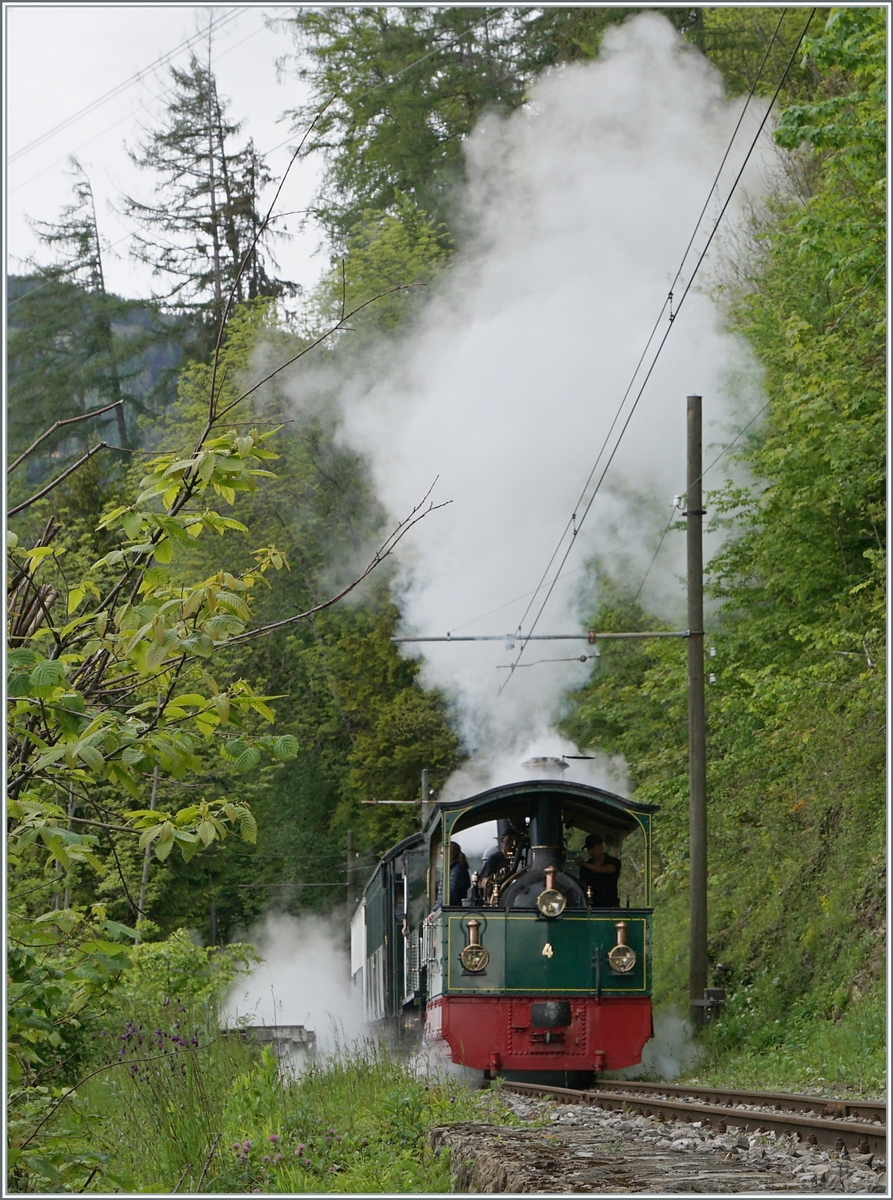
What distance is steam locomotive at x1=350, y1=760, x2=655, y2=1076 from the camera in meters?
11.4

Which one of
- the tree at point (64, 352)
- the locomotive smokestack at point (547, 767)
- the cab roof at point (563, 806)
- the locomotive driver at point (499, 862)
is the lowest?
the locomotive driver at point (499, 862)

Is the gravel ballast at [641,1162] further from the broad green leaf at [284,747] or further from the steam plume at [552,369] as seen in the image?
the steam plume at [552,369]

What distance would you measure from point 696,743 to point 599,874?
233 cm

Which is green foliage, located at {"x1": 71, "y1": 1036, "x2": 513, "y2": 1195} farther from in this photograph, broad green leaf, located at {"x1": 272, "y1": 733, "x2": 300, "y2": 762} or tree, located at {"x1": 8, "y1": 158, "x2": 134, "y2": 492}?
tree, located at {"x1": 8, "y1": 158, "x2": 134, "y2": 492}

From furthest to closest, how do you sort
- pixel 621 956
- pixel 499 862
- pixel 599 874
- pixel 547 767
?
pixel 547 767 → pixel 499 862 → pixel 599 874 → pixel 621 956

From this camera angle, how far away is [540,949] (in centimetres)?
1167

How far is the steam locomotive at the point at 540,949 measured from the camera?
1145cm

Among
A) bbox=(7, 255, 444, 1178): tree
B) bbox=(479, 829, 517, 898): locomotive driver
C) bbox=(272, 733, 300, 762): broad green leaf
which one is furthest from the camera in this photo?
bbox=(479, 829, 517, 898): locomotive driver

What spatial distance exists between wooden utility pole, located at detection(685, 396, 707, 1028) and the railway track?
3.65 meters

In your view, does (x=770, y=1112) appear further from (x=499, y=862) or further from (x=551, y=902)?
(x=499, y=862)

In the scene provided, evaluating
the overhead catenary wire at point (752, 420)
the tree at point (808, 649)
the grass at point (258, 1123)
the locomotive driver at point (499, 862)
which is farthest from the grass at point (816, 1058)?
the overhead catenary wire at point (752, 420)

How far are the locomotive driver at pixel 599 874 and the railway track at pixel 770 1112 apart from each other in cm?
236

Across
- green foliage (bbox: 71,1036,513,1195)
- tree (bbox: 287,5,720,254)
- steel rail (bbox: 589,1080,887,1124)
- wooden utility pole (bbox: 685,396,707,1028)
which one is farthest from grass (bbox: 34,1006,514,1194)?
tree (bbox: 287,5,720,254)

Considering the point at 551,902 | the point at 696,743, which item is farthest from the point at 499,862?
the point at 696,743
